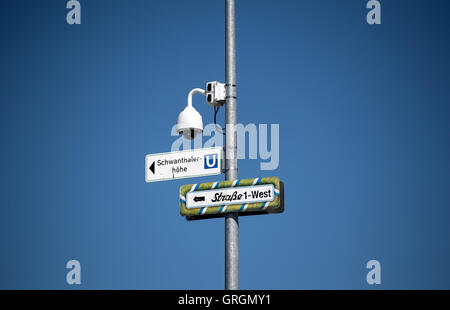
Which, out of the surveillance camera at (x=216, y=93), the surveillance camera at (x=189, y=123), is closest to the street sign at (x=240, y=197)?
the surveillance camera at (x=189, y=123)

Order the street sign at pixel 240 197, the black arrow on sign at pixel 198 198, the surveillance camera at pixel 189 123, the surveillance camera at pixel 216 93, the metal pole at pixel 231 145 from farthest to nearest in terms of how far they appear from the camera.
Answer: the surveillance camera at pixel 189 123 → the surveillance camera at pixel 216 93 → the black arrow on sign at pixel 198 198 → the street sign at pixel 240 197 → the metal pole at pixel 231 145

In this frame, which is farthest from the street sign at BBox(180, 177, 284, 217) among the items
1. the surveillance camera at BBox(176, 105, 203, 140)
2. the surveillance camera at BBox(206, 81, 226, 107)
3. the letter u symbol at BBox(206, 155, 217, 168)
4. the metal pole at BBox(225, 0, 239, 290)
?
the surveillance camera at BBox(206, 81, 226, 107)

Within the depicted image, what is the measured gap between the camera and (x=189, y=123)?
12.1 m

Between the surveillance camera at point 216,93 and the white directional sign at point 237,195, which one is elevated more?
the surveillance camera at point 216,93

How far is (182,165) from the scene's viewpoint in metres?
12.2

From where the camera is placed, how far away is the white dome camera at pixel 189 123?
39.9ft

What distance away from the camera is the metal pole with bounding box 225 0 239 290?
1120cm

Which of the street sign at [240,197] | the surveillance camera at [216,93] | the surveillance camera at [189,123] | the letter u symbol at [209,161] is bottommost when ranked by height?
the street sign at [240,197]

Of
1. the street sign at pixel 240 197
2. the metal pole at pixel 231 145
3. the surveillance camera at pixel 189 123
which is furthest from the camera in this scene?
the surveillance camera at pixel 189 123

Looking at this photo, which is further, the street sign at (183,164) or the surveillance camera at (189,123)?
the surveillance camera at (189,123)

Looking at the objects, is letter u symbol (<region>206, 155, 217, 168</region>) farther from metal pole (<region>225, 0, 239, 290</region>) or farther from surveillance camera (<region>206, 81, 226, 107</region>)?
surveillance camera (<region>206, 81, 226, 107</region>)

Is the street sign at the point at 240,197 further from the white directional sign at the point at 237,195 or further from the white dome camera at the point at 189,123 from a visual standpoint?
the white dome camera at the point at 189,123
